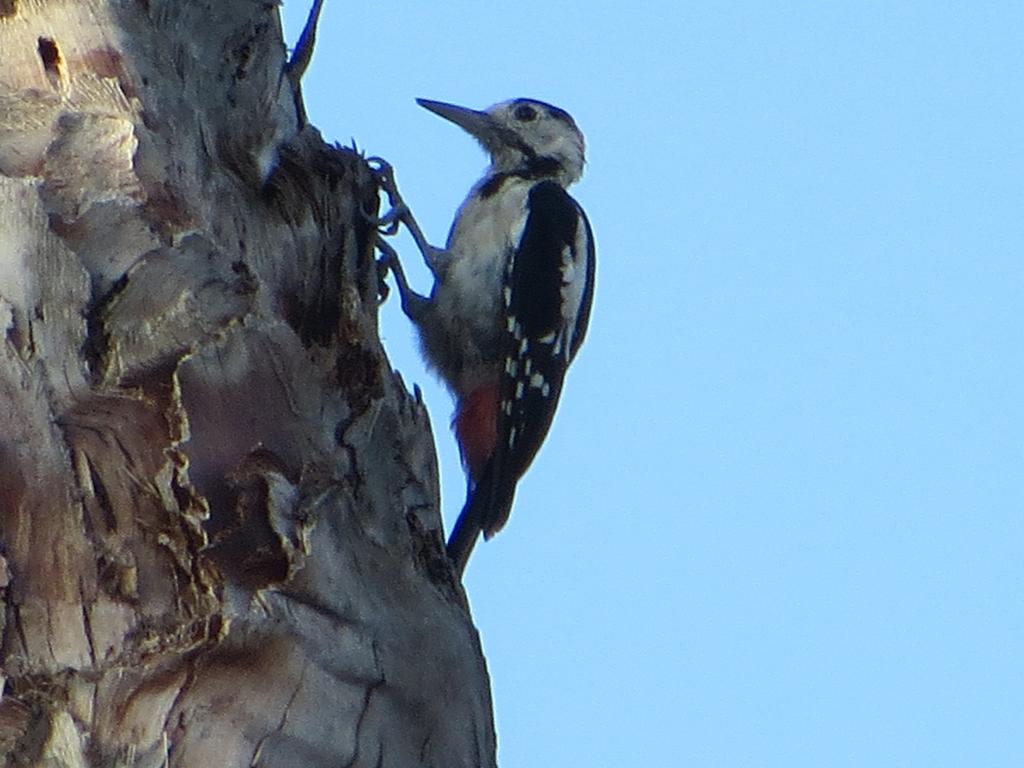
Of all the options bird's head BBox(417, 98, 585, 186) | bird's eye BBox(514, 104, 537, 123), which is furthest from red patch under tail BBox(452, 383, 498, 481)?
bird's eye BBox(514, 104, 537, 123)

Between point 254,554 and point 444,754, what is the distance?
419mm

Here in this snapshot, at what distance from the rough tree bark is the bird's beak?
2831mm

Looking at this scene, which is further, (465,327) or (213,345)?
(465,327)

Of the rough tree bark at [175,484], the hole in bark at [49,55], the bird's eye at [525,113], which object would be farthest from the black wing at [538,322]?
the hole in bark at [49,55]

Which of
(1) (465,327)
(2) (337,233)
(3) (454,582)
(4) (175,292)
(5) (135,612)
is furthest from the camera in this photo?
(1) (465,327)

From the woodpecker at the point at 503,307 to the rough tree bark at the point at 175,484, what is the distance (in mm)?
1683

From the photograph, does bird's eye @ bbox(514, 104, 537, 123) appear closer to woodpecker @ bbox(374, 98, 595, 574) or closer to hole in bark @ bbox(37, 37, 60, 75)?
woodpecker @ bbox(374, 98, 595, 574)

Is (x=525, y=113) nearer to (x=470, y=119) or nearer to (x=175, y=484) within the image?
(x=470, y=119)

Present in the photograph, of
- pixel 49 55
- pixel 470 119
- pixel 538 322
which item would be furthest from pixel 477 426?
pixel 49 55

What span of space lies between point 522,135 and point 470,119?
191 mm

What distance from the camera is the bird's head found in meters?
5.96

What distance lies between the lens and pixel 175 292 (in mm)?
2750

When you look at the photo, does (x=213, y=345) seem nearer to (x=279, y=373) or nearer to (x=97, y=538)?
(x=279, y=373)

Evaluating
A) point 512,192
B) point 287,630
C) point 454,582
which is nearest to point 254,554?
point 287,630
